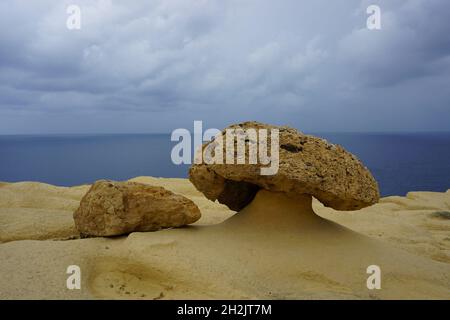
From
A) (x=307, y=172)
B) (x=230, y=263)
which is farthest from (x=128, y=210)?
(x=307, y=172)

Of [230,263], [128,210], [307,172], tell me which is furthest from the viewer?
[128,210]

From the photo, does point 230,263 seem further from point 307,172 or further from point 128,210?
point 128,210

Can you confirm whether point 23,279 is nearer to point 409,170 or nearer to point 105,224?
point 105,224

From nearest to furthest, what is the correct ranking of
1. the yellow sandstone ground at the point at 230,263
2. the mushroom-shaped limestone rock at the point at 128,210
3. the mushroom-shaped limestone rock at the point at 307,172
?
the yellow sandstone ground at the point at 230,263
the mushroom-shaped limestone rock at the point at 307,172
the mushroom-shaped limestone rock at the point at 128,210

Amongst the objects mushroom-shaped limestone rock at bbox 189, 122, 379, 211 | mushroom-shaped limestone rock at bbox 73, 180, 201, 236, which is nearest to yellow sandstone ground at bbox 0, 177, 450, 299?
mushroom-shaped limestone rock at bbox 73, 180, 201, 236

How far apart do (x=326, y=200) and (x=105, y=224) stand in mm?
3148

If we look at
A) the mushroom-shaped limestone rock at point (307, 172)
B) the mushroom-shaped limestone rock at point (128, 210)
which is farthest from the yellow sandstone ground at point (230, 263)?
the mushroom-shaped limestone rock at point (307, 172)

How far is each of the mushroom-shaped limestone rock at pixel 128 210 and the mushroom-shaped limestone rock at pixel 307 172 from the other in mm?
620

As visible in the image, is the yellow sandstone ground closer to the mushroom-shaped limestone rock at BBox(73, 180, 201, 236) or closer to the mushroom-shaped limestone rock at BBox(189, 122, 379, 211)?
the mushroom-shaped limestone rock at BBox(73, 180, 201, 236)

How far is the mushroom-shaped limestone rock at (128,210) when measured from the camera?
531 centimetres

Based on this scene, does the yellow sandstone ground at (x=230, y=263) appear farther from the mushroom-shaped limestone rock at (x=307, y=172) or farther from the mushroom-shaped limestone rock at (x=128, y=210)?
the mushroom-shaped limestone rock at (x=307, y=172)

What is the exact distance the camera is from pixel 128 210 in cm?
536

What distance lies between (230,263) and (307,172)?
153 centimetres
